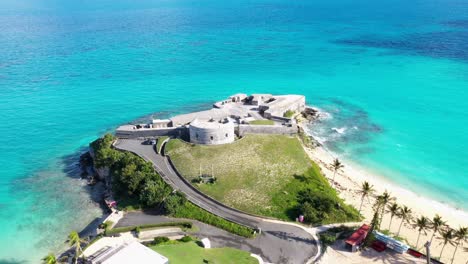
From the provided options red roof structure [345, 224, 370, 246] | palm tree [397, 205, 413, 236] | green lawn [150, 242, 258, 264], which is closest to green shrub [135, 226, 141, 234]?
green lawn [150, 242, 258, 264]

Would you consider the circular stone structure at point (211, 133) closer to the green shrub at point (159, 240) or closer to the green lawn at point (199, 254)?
the green shrub at point (159, 240)

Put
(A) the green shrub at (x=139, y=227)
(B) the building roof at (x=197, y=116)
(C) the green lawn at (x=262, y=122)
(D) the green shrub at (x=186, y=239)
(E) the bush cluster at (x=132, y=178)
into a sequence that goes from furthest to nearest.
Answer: (B) the building roof at (x=197, y=116), (C) the green lawn at (x=262, y=122), (E) the bush cluster at (x=132, y=178), (A) the green shrub at (x=139, y=227), (D) the green shrub at (x=186, y=239)

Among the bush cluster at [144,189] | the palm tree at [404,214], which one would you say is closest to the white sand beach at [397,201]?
the palm tree at [404,214]

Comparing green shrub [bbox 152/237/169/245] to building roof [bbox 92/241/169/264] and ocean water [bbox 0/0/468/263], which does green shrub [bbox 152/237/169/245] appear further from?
ocean water [bbox 0/0/468/263]

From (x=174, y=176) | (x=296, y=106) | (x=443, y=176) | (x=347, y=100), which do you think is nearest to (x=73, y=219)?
(x=174, y=176)

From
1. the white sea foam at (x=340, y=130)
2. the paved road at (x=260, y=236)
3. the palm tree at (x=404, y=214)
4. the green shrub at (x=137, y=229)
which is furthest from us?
the white sea foam at (x=340, y=130)

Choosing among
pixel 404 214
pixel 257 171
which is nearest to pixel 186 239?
pixel 257 171

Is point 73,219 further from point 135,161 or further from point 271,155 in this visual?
point 271,155
